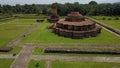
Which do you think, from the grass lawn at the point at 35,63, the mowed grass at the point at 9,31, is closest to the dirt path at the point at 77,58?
the grass lawn at the point at 35,63

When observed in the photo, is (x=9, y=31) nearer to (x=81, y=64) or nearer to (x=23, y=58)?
(x=23, y=58)


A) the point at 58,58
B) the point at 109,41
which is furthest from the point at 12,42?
the point at 109,41

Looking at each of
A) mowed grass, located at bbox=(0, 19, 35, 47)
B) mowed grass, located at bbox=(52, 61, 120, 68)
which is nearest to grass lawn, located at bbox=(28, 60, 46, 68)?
mowed grass, located at bbox=(52, 61, 120, 68)

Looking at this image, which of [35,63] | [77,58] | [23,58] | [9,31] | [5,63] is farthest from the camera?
[9,31]

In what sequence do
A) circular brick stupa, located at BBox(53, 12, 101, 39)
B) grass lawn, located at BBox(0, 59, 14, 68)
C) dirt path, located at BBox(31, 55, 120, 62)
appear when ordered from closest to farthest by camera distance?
1. grass lawn, located at BBox(0, 59, 14, 68)
2. dirt path, located at BBox(31, 55, 120, 62)
3. circular brick stupa, located at BBox(53, 12, 101, 39)

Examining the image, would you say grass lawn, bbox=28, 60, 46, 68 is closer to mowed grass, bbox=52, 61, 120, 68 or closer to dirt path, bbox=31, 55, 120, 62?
dirt path, bbox=31, 55, 120, 62

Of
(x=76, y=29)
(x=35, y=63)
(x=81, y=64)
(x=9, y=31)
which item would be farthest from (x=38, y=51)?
(x=9, y=31)

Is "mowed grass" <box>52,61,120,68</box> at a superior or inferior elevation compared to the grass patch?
inferior

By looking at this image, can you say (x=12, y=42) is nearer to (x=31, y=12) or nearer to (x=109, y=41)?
(x=109, y=41)
